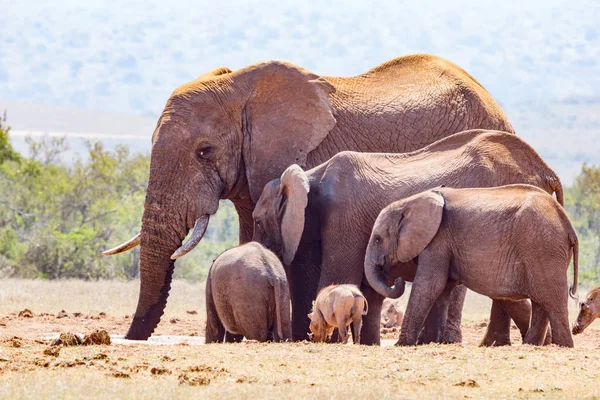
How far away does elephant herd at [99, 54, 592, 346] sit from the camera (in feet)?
36.3

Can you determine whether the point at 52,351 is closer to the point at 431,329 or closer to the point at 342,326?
the point at 342,326

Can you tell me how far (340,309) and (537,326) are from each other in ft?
6.09

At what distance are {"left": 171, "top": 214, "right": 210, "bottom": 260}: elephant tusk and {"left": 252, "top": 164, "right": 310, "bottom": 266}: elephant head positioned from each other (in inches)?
27.8

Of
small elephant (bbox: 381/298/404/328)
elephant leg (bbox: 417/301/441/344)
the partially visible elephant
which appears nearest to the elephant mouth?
the partially visible elephant

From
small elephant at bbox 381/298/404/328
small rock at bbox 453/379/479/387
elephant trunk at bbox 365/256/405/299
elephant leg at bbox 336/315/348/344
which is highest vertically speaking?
elephant trunk at bbox 365/256/405/299

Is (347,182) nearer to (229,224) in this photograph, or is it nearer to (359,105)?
(359,105)

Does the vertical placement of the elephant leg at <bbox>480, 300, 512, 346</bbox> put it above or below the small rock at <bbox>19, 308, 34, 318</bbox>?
above

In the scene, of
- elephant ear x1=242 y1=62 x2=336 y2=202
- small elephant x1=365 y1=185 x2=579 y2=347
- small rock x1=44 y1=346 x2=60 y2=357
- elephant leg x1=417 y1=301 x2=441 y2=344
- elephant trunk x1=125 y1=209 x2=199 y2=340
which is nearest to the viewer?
small rock x1=44 y1=346 x2=60 y2=357

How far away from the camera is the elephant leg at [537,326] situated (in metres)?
11.2

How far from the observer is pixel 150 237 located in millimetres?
13250

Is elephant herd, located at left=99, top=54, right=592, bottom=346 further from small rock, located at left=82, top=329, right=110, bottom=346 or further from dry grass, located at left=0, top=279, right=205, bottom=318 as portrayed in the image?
dry grass, located at left=0, top=279, right=205, bottom=318

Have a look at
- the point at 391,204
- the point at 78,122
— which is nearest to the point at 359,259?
the point at 391,204

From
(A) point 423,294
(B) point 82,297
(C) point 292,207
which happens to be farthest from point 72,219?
(A) point 423,294

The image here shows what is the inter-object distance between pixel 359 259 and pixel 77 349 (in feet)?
11.1
